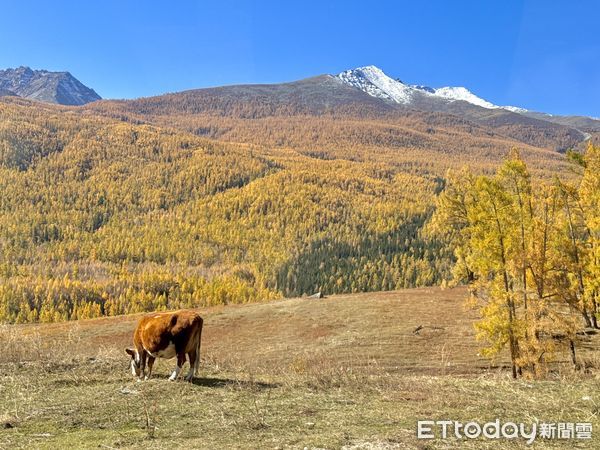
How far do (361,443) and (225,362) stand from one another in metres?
13.2

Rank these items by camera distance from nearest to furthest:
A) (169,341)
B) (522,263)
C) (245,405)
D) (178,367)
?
(245,405)
(178,367)
(169,341)
(522,263)

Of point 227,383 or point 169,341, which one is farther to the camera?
point 169,341

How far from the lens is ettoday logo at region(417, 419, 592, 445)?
9.42 m

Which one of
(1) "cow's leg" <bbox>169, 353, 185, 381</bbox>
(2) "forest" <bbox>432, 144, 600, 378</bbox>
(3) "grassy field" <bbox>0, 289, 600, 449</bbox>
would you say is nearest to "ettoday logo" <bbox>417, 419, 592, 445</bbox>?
(3) "grassy field" <bbox>0, 289, 600, 449</bbox>

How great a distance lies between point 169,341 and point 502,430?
10285mm

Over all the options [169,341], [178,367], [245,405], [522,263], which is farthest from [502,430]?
[522,263]

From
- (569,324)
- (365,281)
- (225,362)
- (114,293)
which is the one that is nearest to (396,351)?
(569,324)

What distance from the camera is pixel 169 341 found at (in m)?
15.7

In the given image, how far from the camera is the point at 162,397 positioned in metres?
13.2

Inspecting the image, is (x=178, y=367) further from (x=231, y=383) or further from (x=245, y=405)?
(x=245, y=405)

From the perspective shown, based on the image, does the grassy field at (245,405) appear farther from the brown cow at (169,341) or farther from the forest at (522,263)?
the forest at (522,263)

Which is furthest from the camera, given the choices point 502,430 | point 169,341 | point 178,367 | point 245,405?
point 169,341

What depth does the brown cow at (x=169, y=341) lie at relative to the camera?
15656 millimetres

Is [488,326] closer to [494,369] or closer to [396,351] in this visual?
[494,369]
